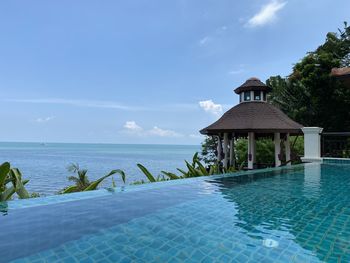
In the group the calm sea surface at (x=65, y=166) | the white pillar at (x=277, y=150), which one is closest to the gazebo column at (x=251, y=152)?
the white pillar at (x=277, y=150)

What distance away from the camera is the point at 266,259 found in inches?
110

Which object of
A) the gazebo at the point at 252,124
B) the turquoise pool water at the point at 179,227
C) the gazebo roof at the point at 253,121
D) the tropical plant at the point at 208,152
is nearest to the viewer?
the turquoise pool water at the point at 179,227

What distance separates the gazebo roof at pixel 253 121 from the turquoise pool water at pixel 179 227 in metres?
8.50

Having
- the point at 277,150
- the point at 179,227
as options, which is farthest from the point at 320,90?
the point at 179,227

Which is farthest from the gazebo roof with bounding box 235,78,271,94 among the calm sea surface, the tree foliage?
the calm sea surface

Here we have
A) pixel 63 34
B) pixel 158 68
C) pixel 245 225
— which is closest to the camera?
pixel 245 225

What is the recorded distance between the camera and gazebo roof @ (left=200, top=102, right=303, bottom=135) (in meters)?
14.4

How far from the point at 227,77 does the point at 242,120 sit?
713 cm

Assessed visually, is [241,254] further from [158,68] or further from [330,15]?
[158,68]

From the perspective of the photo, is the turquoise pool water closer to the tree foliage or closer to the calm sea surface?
the calm sea surface

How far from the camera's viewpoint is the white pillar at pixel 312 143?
1277 centimetres

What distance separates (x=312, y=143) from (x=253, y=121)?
9.85 feet

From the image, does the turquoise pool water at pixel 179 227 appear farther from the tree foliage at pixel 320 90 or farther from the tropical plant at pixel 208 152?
the tropical plant at pixel 208 152

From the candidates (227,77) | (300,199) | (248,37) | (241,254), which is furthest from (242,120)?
(241,254)
